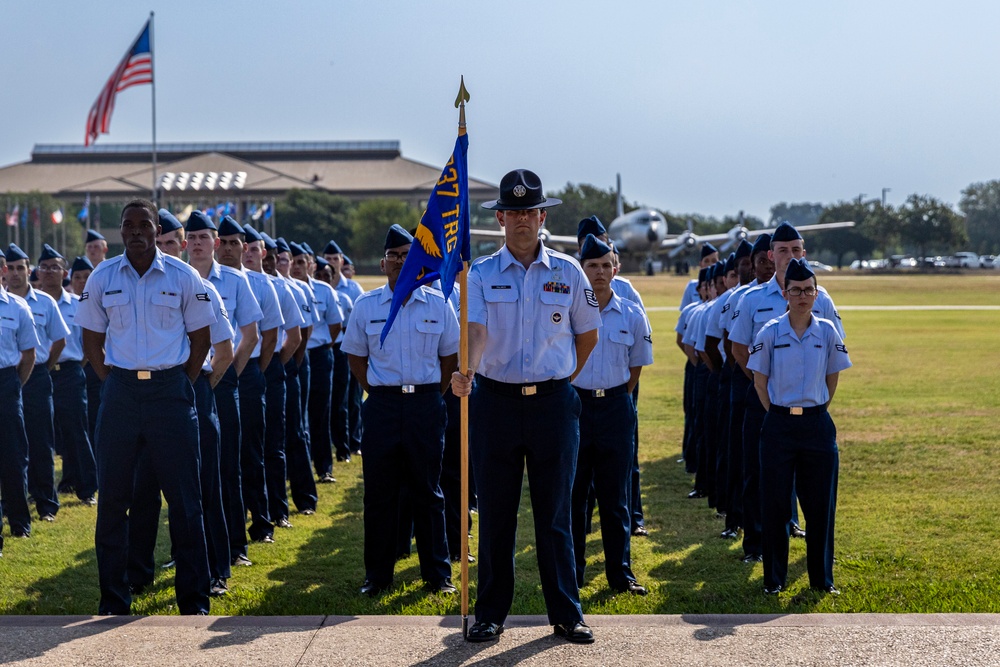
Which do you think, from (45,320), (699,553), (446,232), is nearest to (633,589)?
(699,553)

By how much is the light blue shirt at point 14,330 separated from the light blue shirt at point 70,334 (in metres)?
1.46

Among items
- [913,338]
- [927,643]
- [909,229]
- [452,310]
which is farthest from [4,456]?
[909,229]

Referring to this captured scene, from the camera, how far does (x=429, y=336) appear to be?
7254 mm

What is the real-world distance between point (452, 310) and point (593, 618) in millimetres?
2281

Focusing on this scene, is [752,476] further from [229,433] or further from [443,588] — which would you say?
[229,433]

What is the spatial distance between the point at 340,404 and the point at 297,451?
9.49ft

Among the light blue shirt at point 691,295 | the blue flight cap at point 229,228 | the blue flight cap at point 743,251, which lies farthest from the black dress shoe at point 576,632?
the light blue shirt at point 691,295

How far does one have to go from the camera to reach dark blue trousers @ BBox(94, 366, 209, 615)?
619 centimetres

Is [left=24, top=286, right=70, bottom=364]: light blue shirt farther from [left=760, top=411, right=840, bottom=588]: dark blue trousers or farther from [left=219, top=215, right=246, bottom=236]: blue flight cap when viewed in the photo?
[left=760, top=411, right=840, bottom=588]: dark blue trousers

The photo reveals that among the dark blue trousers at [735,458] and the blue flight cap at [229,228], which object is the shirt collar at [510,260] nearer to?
the blue flight cap at [229,228]

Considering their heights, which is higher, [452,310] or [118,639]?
[452,310]

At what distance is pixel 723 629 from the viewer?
5629 millimetres

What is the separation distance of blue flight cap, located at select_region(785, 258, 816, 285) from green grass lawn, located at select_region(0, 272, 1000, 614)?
5.93 feet

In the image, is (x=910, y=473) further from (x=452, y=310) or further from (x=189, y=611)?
(x=189, y=611)
